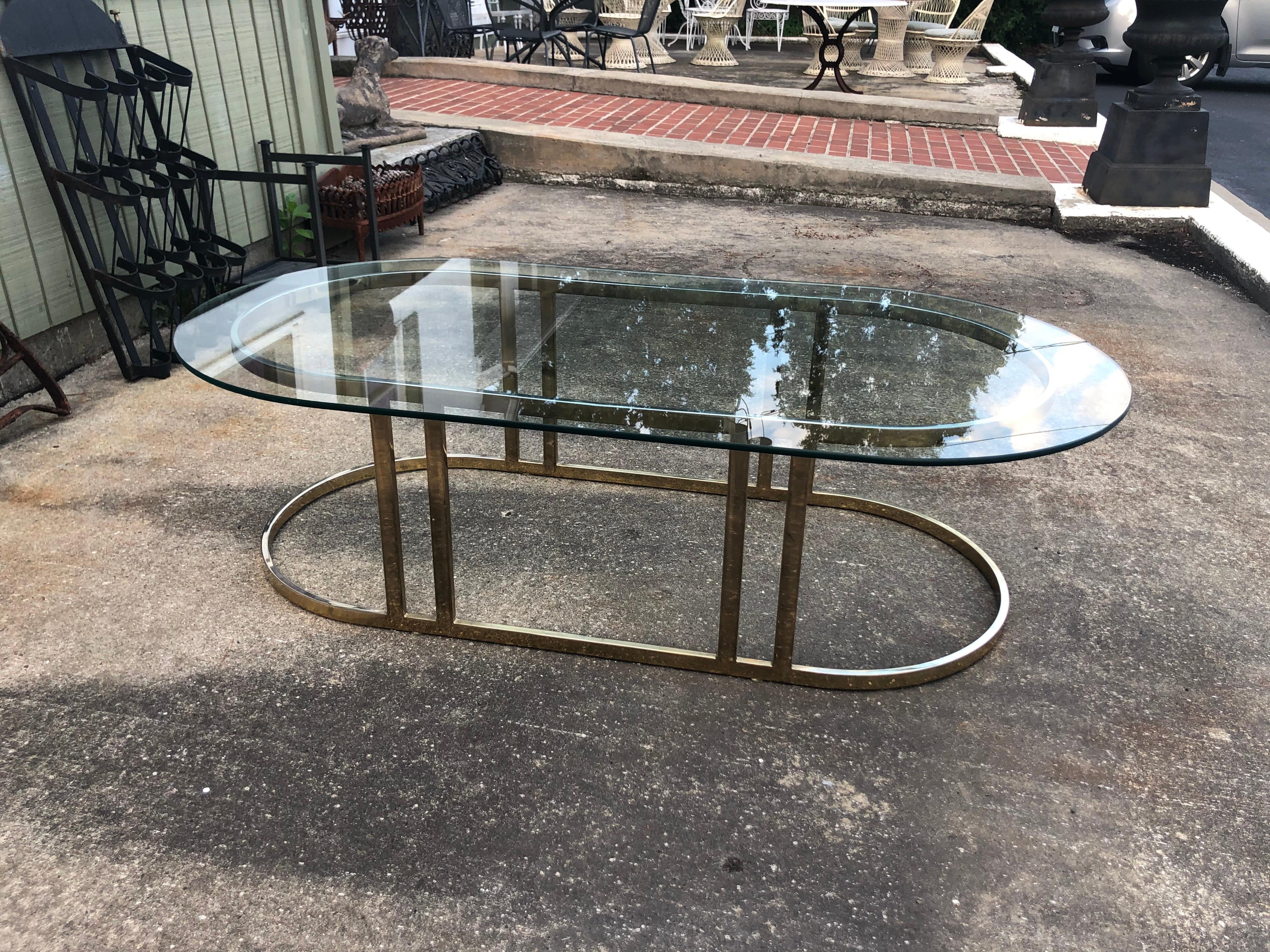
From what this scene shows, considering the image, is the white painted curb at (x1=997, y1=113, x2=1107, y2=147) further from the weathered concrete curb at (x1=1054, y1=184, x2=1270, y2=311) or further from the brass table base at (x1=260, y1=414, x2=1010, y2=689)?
the brass table base at (x1=260, y1=414, x2=1010, y2=689)

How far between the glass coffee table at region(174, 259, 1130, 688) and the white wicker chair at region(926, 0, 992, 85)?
885 centimetres

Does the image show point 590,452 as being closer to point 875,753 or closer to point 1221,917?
point 875,753

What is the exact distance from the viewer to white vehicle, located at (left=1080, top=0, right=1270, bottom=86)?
11547 millimetres

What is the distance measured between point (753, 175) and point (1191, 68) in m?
8.18

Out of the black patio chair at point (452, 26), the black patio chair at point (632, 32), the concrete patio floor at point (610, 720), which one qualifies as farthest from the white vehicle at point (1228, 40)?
the concrete patio floor at point (610, 720)

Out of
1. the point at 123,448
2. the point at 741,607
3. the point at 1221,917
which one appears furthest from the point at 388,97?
the point at 1221,917

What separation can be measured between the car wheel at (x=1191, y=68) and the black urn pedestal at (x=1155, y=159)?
5.91 m

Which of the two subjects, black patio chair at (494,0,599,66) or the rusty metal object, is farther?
black patio chair at (494,0,599,66)

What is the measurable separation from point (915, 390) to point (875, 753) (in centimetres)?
86

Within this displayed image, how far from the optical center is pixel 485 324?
2914 millimetres

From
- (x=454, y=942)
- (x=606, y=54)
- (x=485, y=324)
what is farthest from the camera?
(x=606, y=54)

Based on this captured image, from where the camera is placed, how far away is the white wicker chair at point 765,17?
535 inches

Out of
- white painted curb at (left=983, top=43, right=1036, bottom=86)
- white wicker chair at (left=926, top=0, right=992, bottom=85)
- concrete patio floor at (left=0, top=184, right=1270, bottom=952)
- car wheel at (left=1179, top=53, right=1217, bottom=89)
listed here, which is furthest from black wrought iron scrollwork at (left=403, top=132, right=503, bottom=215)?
car wheel at (left=1179, top=53, right=1217, bottom=89)

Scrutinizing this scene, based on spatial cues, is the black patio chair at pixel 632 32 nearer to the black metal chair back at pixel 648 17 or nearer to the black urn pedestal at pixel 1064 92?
the black metal chair back at pixel 648 17
